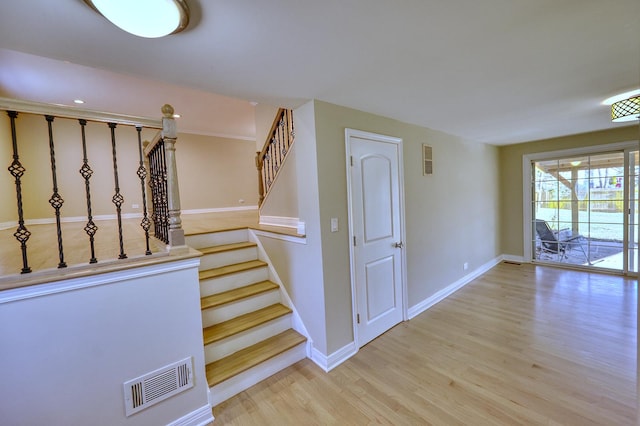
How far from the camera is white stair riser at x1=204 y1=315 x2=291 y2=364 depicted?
220cm

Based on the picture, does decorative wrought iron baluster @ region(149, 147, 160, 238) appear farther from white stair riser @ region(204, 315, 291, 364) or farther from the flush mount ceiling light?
the flush mount ceiling light

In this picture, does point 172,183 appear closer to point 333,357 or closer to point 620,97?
point 333,357

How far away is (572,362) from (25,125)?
834 cm

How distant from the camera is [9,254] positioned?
220cm

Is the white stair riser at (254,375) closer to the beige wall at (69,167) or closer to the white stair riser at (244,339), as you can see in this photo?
the white stair riser at (244,339)

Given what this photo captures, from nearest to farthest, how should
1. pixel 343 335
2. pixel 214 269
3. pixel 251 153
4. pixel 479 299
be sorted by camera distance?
1. pixel 343 335
2. pixel 214 269
3. pixel 479 299
4. pixel 251 153

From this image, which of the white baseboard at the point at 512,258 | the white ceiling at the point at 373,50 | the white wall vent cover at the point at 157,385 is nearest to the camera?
the white ceiling at the point at 373,50

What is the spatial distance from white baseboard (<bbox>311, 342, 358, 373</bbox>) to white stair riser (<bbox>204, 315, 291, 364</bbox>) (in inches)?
15.7

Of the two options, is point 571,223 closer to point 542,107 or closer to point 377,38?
point 542,107

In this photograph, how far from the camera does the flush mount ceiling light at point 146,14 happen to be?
1.05 m

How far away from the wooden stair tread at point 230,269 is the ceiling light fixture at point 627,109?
390 centimetres

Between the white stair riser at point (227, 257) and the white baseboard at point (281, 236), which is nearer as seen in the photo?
the white baseboard at point (281, 236)

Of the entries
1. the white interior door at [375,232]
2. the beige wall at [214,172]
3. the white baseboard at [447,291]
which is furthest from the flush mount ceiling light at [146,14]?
the beige wall at [214,172]

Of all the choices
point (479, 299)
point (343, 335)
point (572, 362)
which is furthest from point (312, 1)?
point (479, 299)
